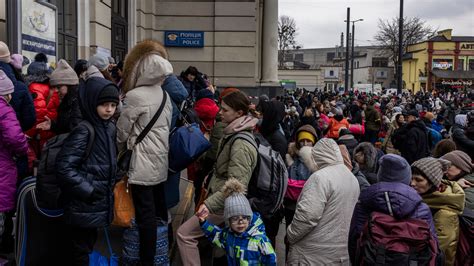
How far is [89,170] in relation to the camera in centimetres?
417

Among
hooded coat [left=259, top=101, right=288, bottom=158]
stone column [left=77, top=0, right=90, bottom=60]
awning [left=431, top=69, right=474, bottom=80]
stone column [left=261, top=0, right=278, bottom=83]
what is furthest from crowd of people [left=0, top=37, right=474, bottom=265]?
awning [left=431, top=69, right=474, bottom=80]

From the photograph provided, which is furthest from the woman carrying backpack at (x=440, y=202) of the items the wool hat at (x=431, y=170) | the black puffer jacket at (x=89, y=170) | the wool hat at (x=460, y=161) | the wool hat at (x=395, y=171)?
the black puffer jacket at (x=89, y=170)

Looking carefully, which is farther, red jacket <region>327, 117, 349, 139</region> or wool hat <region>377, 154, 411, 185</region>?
red jacket <region>327, 117, 349, 139</region>

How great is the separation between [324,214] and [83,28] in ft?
26.1

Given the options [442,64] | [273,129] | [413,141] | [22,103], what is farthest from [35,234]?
[442,64]

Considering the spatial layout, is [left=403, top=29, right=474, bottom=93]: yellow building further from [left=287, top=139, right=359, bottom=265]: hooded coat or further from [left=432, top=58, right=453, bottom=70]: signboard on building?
[left=287, top=139, right=359, bottom=265]: hooded coat

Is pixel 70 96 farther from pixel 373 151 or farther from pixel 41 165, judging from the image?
pixel 373 151

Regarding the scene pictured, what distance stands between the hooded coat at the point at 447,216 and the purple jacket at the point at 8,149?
11.7 feet

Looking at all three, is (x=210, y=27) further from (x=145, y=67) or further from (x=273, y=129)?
(x=145, y=67)

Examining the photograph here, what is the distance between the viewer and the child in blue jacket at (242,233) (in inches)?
162

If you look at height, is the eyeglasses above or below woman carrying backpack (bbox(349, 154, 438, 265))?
below

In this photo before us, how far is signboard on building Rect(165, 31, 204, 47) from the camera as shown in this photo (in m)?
16.2

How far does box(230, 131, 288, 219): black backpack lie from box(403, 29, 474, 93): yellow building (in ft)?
227

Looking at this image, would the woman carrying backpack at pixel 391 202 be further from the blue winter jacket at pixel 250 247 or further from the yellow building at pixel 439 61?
the yellow building at pixel 439 61
